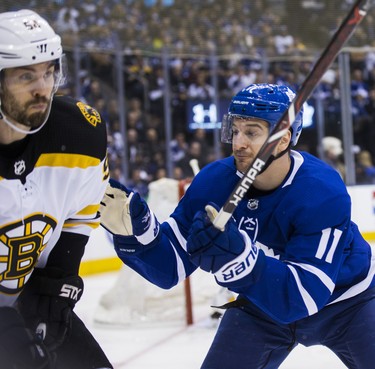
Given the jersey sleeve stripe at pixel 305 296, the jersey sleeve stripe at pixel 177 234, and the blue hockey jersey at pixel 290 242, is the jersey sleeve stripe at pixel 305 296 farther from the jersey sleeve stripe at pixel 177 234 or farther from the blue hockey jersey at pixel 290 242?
the jersey sleeve stripe at pixel 177 234

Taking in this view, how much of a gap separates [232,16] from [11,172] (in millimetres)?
7137

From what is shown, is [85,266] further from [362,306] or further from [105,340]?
[362,306]

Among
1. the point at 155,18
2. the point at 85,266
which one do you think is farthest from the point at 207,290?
the point at 155,18

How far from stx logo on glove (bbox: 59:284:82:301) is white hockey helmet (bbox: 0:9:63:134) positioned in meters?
0.40

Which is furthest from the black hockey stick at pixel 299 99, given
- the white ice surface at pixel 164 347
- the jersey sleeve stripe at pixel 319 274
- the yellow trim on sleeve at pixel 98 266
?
the yellow trim on sleeve at pixel 98 266

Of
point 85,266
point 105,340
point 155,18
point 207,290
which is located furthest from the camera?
point 155,18

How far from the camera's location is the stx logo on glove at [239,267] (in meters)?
1.88

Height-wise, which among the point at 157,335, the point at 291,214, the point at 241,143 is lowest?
the point at 157,335

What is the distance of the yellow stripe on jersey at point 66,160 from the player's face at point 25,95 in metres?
0.12

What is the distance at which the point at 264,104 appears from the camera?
Answer: 2.14m

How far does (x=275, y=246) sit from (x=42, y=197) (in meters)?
0.68

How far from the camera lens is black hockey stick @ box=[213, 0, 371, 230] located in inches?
65.2

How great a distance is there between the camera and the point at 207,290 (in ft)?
16.2

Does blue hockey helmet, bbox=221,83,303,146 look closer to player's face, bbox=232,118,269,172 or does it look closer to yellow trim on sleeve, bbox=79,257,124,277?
player's face, bbox=232,118,269,172
